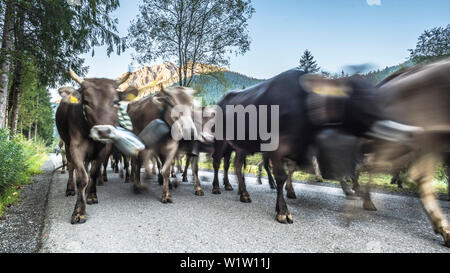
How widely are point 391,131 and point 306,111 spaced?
933mm

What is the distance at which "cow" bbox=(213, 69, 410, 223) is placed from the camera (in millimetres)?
1971

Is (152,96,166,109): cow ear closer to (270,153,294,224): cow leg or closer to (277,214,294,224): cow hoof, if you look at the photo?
(270,153,294,224): cow leg

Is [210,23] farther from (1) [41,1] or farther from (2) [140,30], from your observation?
(1) [41,1]

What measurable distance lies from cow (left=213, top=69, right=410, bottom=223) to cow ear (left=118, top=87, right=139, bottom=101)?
1725mm

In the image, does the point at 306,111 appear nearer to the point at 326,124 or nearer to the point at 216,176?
the point at 326,124

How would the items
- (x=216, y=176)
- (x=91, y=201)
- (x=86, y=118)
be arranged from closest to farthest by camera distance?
(x=86, y=118) → (x=91, y=201) → (x=216, y=176)

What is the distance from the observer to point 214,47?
12.7 meters

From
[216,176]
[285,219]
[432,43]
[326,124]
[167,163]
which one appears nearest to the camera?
[326,124]

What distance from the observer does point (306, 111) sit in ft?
8.71

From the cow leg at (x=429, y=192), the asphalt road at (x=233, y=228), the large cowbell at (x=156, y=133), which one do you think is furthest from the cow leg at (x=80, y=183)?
the cow leg at (x=429, y=192)

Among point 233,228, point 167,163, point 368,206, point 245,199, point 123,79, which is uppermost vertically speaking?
point 123,79

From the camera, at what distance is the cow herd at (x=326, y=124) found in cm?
201

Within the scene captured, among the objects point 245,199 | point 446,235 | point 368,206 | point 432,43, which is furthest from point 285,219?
point 432,43

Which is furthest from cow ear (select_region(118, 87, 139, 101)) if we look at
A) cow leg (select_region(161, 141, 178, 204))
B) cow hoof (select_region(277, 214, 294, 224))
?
cow hoof (select_region(277, 214, 294, 224))
